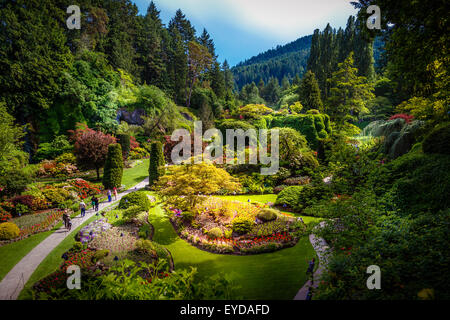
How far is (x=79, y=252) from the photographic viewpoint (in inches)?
351

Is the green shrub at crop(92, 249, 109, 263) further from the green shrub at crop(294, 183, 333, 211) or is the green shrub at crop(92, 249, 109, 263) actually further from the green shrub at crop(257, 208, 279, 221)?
the green shrub at crop(294, 183, 333, 211)

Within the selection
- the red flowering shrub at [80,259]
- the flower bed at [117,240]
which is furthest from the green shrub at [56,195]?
the red flowering shrub at [80,259]

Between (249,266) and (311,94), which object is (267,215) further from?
(311,94)

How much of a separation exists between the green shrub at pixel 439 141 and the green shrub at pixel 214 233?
34.7ft

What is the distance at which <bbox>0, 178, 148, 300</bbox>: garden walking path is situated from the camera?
23.3 ft

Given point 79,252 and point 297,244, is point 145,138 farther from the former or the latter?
point 297,244

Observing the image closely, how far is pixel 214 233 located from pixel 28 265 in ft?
25.5

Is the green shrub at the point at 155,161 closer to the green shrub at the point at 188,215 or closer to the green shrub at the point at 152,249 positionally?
the green shrub at the point at 188,215

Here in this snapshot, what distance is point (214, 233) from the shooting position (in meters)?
10.3

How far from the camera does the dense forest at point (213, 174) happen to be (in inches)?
200

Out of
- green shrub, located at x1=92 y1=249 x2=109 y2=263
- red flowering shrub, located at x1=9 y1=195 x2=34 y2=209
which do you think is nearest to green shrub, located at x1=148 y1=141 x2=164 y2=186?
red flowering shrub, located at x1=9 y1=195 x2=34 y2=209

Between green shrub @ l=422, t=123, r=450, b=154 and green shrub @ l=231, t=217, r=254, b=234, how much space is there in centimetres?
907

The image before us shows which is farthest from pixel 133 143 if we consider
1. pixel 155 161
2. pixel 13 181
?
pixel 13 181

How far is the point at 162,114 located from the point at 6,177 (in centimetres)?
1933
